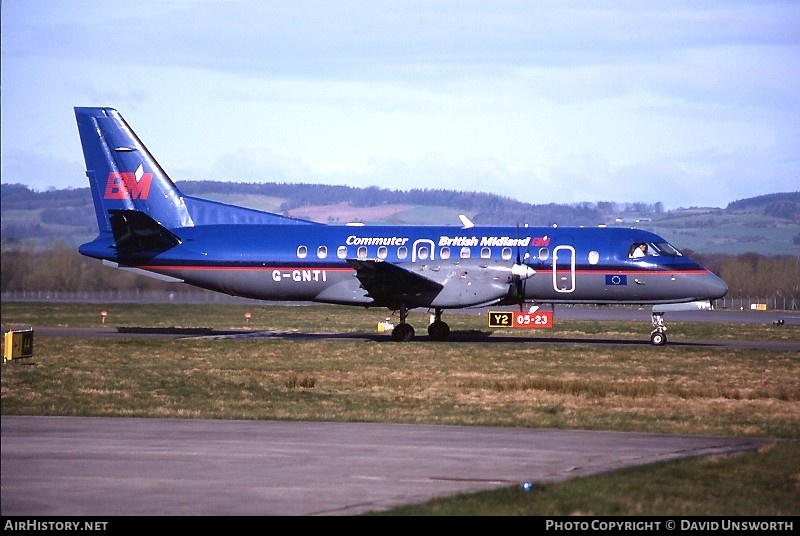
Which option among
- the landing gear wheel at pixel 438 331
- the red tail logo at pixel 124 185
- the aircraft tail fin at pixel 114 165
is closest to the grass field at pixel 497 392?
the landing gear wheel at pixel 438 331

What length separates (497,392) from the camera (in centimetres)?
2573

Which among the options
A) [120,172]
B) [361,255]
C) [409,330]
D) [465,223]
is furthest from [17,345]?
[465,223]

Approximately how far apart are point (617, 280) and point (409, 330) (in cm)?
769

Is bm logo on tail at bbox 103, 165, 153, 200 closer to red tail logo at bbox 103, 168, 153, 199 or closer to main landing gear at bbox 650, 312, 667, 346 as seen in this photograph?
red tail logo at bbox 103, 168, 153, 199

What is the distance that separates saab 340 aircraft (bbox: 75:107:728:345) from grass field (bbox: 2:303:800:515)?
72.9 inches

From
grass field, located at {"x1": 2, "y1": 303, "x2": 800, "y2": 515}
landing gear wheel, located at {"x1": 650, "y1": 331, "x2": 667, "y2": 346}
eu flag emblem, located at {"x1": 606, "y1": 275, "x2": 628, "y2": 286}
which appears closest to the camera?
grass field, located at {"x1": 2, "y1": 303, "x2": 800, "y2": 515}

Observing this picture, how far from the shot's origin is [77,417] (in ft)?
65.9

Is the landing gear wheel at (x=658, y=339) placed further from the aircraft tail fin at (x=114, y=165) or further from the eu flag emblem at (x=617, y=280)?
the aircraft tail fin at (x=114, y=165)

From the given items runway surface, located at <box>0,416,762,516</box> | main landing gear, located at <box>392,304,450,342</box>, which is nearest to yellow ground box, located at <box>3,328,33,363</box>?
runway surface, located at <box>0,416,762,516</box>

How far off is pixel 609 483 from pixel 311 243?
2542 cm

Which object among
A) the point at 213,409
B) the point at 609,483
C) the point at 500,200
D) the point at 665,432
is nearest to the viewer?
the point at 609,483

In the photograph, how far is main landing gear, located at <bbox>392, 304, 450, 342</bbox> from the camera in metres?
37.3
